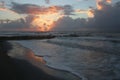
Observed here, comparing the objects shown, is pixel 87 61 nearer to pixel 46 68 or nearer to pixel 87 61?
pixel 87 61

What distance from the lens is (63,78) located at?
9.88 meters

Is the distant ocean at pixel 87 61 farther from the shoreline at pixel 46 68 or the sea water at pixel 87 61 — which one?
the shoreline at pixel 46 68

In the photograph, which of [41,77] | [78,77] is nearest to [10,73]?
[41,77]

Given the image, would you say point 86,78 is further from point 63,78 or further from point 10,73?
point 10,73

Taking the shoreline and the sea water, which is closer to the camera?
the shoreline

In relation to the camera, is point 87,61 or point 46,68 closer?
point 46,68

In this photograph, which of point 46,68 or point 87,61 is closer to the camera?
point 46,68

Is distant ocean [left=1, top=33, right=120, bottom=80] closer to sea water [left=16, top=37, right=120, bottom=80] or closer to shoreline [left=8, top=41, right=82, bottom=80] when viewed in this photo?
sea water [left=16, top=37, right=120, bottom=80]

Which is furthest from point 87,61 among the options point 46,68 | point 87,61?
point 46,68

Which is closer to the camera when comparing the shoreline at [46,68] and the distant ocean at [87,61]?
the shoreline at [46,68]

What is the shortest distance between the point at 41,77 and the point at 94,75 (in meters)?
2.72

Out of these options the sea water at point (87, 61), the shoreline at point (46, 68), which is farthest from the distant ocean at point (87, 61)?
the shoreline at point (46, 68)

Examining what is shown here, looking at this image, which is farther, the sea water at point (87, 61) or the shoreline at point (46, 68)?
the sea water at point (87, 61)

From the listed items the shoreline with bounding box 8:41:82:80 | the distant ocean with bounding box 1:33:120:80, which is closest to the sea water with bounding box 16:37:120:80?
the distant ocean with bounding box 1:33:120:80
